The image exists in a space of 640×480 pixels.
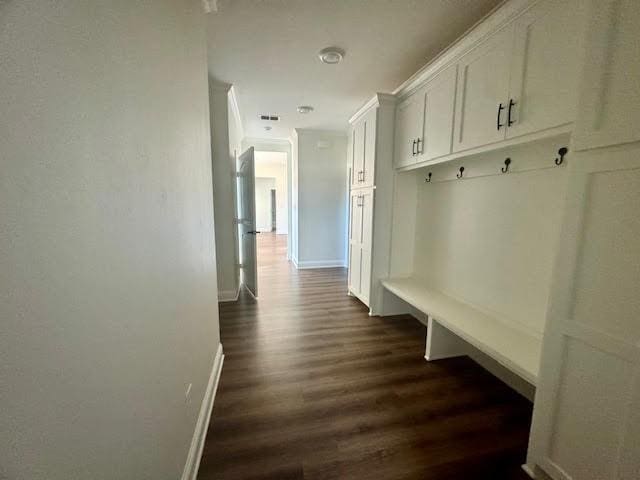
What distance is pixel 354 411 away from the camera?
1700 mm

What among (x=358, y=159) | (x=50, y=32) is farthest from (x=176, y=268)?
(x=358, y=159)

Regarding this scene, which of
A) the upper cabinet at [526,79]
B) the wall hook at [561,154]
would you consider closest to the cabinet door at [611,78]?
the upper cabinet at [526,79]

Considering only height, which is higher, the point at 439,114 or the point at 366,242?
the point at 439,114

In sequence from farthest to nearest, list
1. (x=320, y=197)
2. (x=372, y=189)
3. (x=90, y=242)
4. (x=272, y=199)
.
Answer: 1. (x=272, y=199)
2. (x=320, y=197)
3. (x=372, y=189)
4. (x=90, y=242)

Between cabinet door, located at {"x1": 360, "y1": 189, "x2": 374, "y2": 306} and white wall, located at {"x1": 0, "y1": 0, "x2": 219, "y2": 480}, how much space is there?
2220 millimetres

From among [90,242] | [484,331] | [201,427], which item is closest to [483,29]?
[484,331]

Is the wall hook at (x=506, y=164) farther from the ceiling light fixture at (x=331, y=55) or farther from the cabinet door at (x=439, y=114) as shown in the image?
the ceiling light fixture at (x=331, y=55)

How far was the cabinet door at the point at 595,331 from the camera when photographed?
3.07 feet

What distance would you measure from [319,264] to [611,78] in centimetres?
471

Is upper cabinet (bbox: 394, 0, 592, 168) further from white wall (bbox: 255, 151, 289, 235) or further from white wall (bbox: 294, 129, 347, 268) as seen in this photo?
white wall (bbox: 255, 151, 289, 235)

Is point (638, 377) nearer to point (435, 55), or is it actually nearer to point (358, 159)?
point (435, 55)

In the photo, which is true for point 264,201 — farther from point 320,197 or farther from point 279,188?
point 320,197

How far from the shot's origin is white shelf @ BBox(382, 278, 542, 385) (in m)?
1.49

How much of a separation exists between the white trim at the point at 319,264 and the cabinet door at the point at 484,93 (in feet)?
12.2
